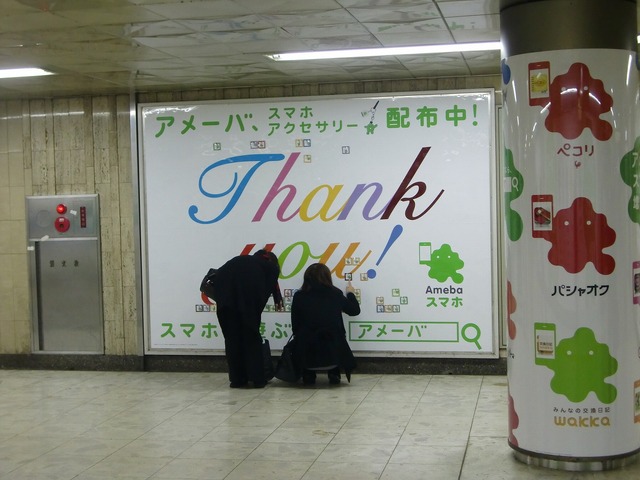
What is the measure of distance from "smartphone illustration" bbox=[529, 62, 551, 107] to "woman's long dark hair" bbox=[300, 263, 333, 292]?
3691 millimetres

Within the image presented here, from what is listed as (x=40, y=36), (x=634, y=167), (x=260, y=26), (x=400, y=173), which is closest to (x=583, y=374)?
(x=634, y=167)

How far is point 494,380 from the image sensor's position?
355 inches

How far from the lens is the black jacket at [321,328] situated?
8734 mm

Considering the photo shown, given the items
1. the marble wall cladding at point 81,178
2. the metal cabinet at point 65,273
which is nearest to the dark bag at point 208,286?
Answer: the marble wall cladding at point 81,178

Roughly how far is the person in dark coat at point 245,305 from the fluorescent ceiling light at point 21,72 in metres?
2.53

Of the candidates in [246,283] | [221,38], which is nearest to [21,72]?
[221,38]

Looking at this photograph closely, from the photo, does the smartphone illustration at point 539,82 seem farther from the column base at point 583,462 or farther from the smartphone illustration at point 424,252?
the smartphone illustration at point 424,252

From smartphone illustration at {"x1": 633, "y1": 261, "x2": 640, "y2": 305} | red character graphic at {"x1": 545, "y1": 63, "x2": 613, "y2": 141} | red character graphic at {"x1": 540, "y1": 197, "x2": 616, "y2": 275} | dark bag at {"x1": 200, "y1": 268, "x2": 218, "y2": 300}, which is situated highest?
red character graphic at {"x1": 545, "y1": 63, "x2": 613, "y2": 141}

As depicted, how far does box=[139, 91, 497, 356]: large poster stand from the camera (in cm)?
912

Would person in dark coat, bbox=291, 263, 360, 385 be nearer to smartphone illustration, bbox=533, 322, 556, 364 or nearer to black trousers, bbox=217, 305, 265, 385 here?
black trousers, bbox=217, 305, 265, 385

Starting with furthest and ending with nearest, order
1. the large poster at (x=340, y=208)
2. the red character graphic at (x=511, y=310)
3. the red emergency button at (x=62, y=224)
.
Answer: the red emergency button at (x=62, y=224) < the large poster at (x=340, y=208) < the red character graphic at (x=511, y=310)

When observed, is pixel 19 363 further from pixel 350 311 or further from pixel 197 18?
pixel 197 18

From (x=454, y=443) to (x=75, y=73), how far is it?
4.87 meters

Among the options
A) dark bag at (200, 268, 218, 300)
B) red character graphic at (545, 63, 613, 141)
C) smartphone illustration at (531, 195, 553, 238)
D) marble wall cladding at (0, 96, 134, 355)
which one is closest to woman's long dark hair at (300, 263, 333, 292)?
dark bag at (200, 268, 218, 300)
